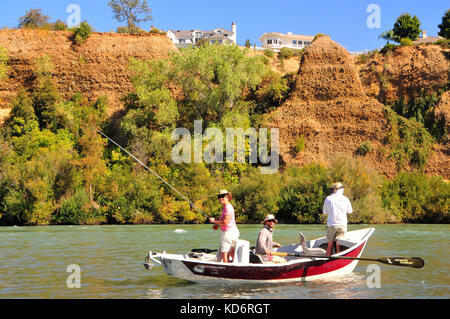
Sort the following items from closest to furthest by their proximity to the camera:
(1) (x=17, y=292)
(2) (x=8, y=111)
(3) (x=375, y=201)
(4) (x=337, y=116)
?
(1) (x=17, y=292) < (3) (x=375, y=201) < (4) (x=337, y=116) < (2) (x=8, y=111)

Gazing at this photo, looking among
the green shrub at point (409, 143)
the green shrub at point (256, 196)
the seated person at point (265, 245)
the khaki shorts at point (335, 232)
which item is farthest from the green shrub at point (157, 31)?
the seated person at point (265, 245)

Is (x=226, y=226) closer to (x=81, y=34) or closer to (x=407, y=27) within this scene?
(x=81, y=34)

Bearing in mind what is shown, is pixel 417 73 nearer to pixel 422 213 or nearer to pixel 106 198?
pixel 422 213

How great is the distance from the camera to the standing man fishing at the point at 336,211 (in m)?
16.7

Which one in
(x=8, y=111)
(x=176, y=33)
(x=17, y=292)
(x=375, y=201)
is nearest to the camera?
(x=17, y=292)

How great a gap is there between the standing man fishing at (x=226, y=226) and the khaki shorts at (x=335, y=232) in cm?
302

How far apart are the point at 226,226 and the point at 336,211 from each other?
332 centimetres

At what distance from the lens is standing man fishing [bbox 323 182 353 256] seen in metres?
16.7

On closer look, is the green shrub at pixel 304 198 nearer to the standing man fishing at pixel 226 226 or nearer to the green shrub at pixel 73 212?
the green shrub at pixel 73 212

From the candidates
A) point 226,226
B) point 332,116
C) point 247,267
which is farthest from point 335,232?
point 332,116

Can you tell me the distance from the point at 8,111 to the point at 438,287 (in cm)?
4420

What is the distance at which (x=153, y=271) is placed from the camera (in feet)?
60.5

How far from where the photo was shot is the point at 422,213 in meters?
39.9
